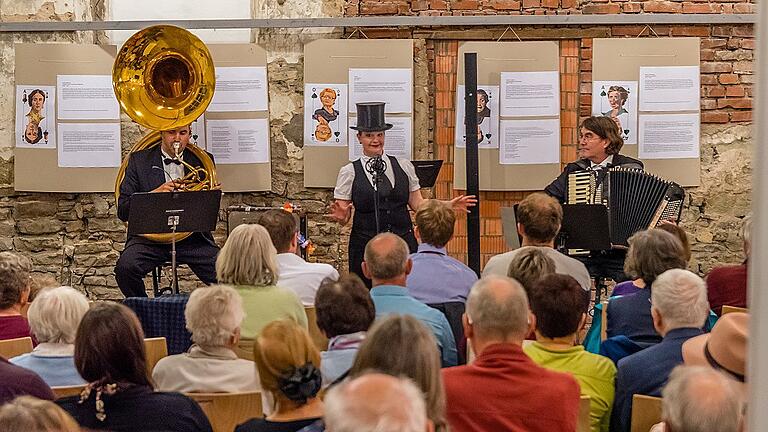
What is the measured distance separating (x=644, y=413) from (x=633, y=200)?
3.80m

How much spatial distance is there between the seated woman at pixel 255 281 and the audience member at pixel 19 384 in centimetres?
117

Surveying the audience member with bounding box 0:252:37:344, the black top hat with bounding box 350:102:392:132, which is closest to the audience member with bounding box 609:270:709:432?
the audience member with bounding box 0:252:37:344

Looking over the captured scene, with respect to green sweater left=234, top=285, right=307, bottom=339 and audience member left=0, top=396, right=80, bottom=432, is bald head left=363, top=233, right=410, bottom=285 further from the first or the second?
audience member left=0, top=396, right=80, bottom=432

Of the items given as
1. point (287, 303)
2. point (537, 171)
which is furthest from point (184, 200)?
point (537, 171)

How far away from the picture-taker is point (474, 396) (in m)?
2.93

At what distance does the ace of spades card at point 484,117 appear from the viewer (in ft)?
26.6

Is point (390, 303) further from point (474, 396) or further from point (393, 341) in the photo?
point (393, 341)

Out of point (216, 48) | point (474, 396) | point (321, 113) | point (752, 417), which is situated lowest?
point (474, 396)

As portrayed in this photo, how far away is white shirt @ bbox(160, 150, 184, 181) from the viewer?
7.18m

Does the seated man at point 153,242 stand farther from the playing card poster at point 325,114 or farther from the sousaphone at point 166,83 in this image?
the playing card poster at point 325,114

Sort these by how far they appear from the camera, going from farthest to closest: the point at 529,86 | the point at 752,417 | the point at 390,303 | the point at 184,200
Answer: the point at 529,86
the point at 184,200
the point at 390,303
the point at 752,417

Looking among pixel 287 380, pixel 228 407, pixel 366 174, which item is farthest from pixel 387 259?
pixel 366 174

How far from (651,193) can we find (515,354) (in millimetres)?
3996

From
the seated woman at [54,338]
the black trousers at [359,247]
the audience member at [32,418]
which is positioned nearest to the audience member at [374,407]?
the audience member at [32,418]
